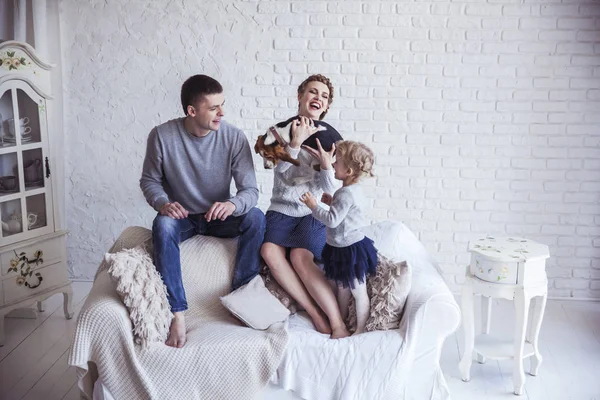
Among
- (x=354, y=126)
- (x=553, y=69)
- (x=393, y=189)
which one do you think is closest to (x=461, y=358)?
(x=393, y=189)

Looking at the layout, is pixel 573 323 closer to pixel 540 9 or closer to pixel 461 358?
pixel 461 358

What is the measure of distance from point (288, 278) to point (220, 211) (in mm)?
425

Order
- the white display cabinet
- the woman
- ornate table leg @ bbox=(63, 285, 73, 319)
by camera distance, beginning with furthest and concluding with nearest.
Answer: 1. ornate table leg @ bbox=(63, 285, 73, 319)
2. the white display cabinet
3. the woman

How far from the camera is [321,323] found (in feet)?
10.3

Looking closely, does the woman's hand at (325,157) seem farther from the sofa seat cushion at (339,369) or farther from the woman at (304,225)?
the sofa seat cushion at (339,369)

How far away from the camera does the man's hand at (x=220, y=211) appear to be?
10.5ft

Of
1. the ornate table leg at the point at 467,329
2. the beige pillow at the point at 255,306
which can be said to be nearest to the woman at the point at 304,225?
the beige pillow at the point at 255,306

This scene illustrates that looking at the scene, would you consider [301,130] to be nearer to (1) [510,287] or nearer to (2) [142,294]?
(2) [142,294]

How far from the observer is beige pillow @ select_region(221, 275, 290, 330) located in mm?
3066

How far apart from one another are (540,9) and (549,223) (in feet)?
4.22

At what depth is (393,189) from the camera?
178 inches

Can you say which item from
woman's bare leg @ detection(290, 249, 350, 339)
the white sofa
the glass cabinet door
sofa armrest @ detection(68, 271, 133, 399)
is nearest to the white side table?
the white sofa

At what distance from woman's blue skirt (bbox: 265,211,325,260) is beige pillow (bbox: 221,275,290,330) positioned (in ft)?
0.76

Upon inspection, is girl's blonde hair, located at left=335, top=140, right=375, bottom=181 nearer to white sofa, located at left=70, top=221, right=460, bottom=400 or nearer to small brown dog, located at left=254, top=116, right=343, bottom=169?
small brown dog, located at left=254, top=116, right=343, bottom=169
